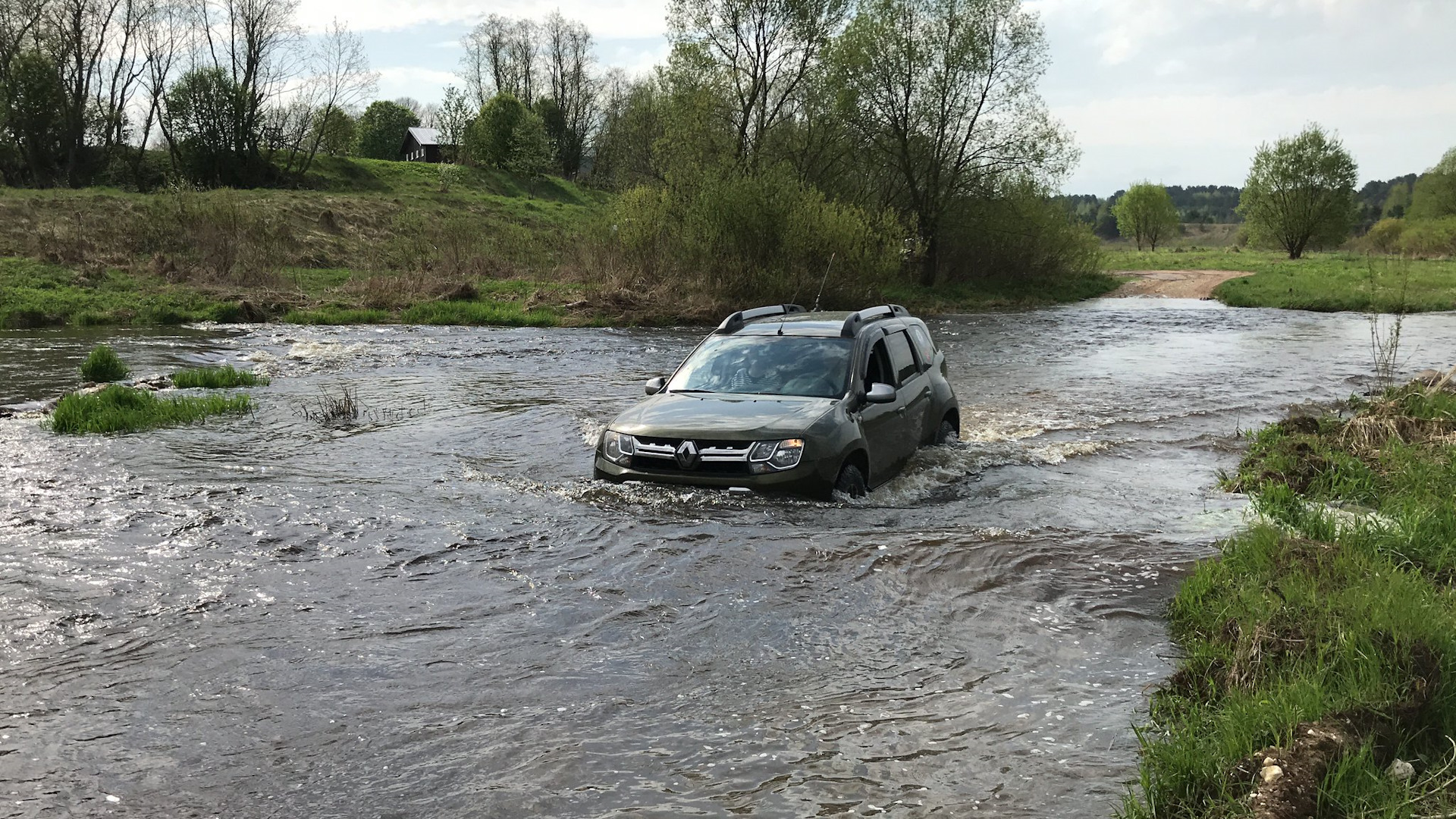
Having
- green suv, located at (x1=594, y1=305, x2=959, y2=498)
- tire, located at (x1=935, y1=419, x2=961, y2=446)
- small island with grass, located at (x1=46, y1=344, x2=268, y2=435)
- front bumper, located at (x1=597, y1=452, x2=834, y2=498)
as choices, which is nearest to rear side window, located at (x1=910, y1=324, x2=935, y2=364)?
green suv, located at (x1=594, y1=305, x2=959, y2=498)

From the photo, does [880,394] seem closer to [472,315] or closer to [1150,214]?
[472,315]

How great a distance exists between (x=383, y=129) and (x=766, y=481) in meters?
92.3

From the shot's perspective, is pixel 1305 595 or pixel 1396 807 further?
pixel 1305 595

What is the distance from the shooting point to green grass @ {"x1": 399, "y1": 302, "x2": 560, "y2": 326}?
2925 cm

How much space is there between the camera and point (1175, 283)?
54.6 metres

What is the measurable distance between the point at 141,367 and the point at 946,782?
1822 centimetres

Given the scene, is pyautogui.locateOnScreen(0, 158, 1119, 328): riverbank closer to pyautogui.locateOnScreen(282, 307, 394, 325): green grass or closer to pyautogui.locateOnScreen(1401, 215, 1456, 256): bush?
pyautogui.locateOnScreen(282, 307, 394, 325): green grass

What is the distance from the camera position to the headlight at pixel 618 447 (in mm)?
8586

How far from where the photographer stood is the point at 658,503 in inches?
330

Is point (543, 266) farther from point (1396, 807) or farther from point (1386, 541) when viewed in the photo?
point (1396, 807)

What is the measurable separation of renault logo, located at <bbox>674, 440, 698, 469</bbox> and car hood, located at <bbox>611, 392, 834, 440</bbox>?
81 millimetres

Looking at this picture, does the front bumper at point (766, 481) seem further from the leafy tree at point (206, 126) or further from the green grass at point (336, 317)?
the leafy tree at point (206, 126)

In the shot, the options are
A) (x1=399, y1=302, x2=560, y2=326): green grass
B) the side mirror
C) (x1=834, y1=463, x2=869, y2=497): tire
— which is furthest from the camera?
(x1=399, y1=302, x2=560, y2=326): green grass

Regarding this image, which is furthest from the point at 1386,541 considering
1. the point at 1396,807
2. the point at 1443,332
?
the point at 1443,332
